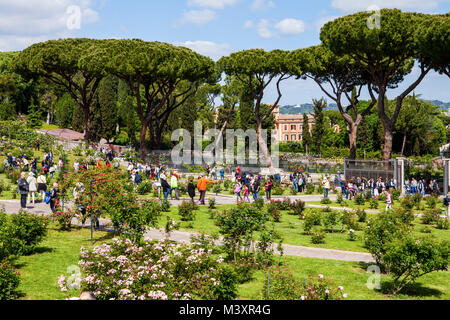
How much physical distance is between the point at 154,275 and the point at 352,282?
15.9 ft

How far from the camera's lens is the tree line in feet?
112

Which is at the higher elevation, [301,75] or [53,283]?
[301,75]

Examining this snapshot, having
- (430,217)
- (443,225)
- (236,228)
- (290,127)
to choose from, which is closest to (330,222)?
(443,225)

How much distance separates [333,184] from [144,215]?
21.8 metres

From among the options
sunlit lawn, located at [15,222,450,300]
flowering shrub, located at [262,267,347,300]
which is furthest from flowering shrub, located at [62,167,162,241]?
flowering shrub, located at [262,267,347,300]

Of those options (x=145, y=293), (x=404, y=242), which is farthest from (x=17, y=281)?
(x=404, y=242)

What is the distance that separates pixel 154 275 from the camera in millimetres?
8641

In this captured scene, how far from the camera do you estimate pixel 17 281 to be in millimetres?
9195

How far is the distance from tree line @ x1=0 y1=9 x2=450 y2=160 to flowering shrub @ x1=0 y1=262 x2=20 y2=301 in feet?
95.9

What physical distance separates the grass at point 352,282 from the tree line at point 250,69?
76.0 ft

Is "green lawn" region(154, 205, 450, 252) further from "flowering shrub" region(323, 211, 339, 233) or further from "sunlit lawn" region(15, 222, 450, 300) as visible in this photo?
"sunlit lawn" region(15, 222, 450, 300)

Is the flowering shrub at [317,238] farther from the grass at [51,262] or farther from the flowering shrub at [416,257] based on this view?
the grass at [51,262]

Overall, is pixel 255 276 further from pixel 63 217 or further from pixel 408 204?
pixel 408 204
